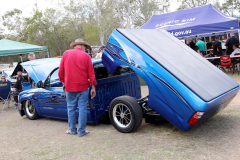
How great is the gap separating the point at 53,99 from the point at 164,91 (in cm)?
274

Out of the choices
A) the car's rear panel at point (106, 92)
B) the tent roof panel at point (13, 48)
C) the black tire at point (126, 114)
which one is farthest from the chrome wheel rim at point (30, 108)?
the tent roof panel at point (13, 48)

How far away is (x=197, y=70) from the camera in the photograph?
403cm

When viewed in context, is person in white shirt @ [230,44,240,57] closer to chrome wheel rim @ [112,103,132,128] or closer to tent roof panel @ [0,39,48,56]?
chrome wheel rim @ [112,103,132,128]

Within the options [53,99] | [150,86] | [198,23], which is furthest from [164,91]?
[198,23]

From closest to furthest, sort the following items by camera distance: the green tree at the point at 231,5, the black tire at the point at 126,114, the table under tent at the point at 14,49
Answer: the black tire at the point at 126,114
the table under tent at the point at 14,49
the green tree at the point at 231,5

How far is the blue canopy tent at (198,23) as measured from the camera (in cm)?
1164

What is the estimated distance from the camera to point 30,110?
20.4 ft

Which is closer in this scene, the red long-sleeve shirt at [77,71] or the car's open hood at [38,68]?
the red long-sleeve shirt at [77,71]

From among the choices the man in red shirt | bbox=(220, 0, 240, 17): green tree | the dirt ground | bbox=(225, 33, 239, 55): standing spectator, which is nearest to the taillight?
the dirt ground

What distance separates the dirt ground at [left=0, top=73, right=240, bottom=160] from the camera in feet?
10.9

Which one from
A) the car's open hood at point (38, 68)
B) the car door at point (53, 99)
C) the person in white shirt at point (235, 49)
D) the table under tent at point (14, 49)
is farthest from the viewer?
the person in white shirt at point (235, 49)

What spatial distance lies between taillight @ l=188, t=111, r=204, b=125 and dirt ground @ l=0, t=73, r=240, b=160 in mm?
360

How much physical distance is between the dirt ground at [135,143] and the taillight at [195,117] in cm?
36

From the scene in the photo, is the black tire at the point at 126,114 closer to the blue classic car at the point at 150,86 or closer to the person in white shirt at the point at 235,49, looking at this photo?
the blue classic car at the point at 150,86
